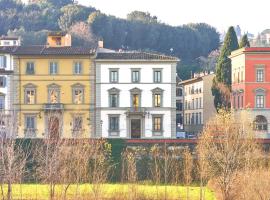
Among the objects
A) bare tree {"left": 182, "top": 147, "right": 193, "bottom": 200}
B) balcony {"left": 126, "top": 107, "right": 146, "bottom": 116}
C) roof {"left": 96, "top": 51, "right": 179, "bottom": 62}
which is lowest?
bare tree {"left": 182, "top": 147, "right": 193, "bottom": 200}

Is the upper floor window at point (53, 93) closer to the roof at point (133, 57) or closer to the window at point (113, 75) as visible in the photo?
the roof at point (133, 57)

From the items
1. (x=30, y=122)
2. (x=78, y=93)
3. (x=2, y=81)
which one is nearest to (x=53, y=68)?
(x=78, y=93)

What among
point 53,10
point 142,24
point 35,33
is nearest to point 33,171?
point 35,33

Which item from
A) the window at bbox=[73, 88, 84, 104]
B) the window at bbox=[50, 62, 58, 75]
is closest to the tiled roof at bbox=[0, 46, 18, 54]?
the window at bbox=[50, 62, 58, 75]

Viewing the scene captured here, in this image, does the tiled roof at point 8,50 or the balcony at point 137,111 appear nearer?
the balcony at point 137,111

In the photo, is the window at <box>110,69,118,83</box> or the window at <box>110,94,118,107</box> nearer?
the window at <box>110,94,118,107</box>

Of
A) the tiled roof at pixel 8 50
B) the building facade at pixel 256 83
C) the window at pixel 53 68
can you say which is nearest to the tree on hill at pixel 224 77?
the building facade at pixel 256 83

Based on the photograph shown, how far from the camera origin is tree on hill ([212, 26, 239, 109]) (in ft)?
247

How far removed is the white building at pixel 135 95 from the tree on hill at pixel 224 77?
10.1m

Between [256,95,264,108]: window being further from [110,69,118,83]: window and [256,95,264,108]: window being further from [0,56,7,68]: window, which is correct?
[0,56,7,68]: window

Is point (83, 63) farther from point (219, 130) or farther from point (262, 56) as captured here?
point (219, 130)

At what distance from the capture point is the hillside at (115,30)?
410 ft

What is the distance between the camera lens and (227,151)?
43188 mm

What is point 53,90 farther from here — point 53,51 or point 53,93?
point 53,51
